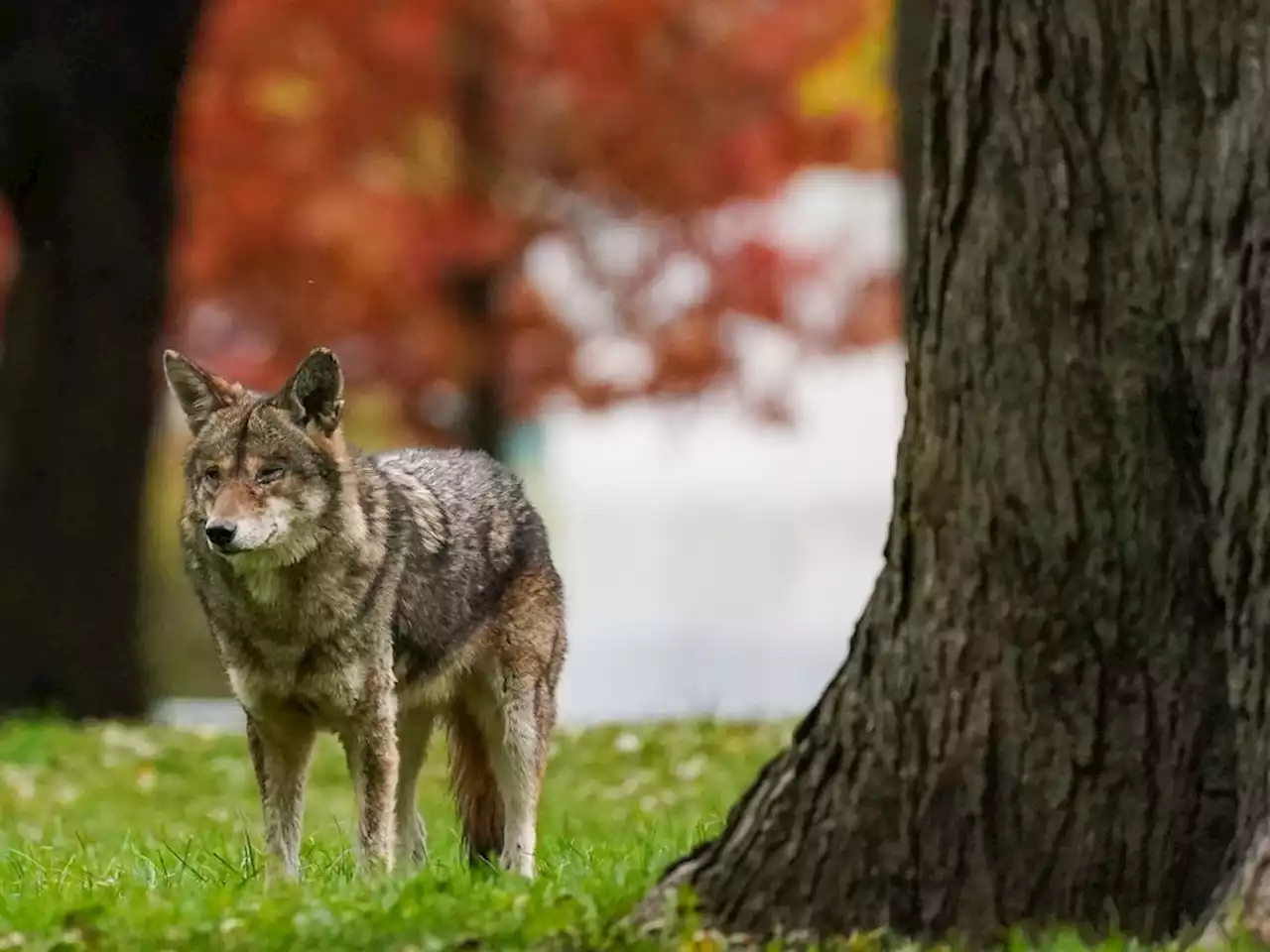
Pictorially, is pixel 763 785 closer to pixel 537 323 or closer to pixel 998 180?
pixel 998 180

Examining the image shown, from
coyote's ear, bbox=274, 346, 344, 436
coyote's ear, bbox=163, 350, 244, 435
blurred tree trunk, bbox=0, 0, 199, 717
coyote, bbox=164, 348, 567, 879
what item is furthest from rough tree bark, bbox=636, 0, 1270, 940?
blurred tree trunk, bbox=0, 0, 199, 717

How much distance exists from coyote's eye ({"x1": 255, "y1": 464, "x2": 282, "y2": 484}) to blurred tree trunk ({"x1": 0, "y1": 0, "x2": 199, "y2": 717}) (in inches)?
321

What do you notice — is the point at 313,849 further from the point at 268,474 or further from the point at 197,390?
the point at 197,390

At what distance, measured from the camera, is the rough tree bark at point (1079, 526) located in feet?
16.7

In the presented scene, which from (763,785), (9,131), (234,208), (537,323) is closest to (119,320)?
(9,131)

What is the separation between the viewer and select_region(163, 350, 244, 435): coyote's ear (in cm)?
723

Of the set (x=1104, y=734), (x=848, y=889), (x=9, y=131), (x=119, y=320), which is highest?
(x=9, y=131)

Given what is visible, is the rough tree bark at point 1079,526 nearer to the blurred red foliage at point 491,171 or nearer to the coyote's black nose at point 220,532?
the coyote's black nose at point 220,532

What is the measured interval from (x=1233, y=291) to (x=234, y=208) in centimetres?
1523

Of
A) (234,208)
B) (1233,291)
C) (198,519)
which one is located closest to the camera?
(1233,291)

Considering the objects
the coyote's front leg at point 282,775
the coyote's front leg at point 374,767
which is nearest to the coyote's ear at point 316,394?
the coyote's front leg at point 374,767

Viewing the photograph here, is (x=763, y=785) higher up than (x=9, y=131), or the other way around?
(x=9, y=131)

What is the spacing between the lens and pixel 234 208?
1920 centimetres

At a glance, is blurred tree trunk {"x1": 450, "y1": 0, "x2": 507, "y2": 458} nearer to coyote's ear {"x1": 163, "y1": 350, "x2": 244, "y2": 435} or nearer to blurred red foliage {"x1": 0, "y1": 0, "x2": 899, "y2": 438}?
blurred red foliage {"x1": 0, "y1": 0, "x2": 899, "y2": 438}
